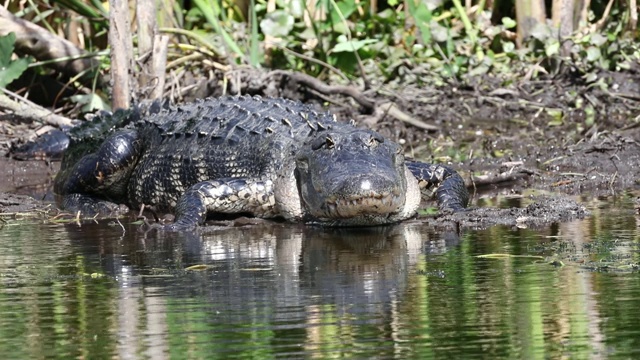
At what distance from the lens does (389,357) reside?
3.97 m

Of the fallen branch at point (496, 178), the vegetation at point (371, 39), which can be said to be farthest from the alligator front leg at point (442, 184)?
the vegetation at point (371, 39)

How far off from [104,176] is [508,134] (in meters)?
3.89

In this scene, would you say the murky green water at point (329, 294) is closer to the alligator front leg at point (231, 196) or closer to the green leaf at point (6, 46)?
the alligator front leg at point (231, 196)

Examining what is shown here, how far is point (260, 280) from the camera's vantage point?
569cm

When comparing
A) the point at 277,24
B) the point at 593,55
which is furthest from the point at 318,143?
the point at 277,24

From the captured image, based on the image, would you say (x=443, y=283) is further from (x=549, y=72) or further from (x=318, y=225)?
(x=549, y=72)

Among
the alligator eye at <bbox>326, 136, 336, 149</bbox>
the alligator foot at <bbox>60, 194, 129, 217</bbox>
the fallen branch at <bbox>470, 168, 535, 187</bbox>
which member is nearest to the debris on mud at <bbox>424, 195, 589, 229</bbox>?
the alligator eye at <bbox>326, 136, 336, 149</bbox>

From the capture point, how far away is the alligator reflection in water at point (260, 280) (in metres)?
4.56

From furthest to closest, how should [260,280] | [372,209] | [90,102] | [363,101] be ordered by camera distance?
[90,102]
[363,101]
[372,209]
[260,280]

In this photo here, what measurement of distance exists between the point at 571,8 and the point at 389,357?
399 inches

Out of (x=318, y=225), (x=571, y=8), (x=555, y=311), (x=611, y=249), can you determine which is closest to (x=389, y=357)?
(x=555, y=311)

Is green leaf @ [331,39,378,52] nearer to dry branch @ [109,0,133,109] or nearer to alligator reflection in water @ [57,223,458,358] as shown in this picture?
dry branch @ [109,0,133,109]

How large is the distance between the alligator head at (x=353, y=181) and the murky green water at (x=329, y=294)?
0.16 metres

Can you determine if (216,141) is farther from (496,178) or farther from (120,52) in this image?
(120,52)
